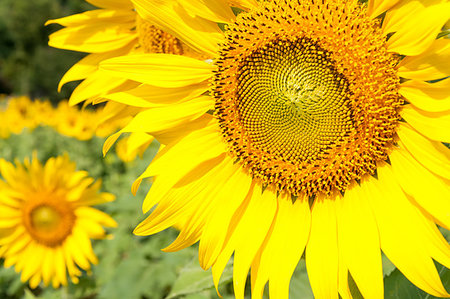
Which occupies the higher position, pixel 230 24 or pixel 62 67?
pixel 230 24

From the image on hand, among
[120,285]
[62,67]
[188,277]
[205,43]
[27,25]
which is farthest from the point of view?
[27,25]

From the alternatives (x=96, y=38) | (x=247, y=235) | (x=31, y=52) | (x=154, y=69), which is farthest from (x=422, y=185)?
(x=31, y=52)

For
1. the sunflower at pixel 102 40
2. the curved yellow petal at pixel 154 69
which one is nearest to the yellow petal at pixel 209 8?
the curved yellow petal at pixel 154 69

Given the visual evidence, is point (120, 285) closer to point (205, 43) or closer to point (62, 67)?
point (205, 43)

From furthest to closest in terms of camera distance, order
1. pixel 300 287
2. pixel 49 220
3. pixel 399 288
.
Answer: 1. pixel 49 220
2. pixel 300 287
3. pixel 399 288

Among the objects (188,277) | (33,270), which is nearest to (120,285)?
(33,270)

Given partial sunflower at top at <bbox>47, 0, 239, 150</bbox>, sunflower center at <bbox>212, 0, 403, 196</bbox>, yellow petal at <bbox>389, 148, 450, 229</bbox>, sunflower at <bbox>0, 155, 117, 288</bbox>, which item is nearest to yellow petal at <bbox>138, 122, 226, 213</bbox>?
sunflower center at <bbox>212, 0, 403, 196</bbox>

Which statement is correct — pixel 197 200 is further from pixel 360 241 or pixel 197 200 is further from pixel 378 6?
pixel 378 6
